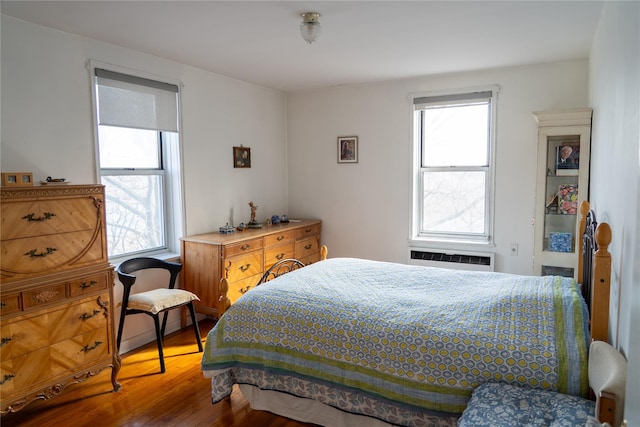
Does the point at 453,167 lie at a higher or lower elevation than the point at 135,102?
lower

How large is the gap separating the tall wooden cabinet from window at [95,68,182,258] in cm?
320

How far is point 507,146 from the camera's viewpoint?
4184 mm

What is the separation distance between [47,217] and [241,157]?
7.58 ft

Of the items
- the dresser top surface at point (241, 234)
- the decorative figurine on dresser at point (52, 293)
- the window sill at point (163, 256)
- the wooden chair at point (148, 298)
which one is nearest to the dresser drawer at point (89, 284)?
the decorative figurine on dresser at point (52, 293)

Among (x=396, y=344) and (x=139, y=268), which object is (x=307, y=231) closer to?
(x=139, y=268)

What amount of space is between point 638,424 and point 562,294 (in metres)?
1.87

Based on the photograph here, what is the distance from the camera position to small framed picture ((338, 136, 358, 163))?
4.94m

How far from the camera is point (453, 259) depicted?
446 centimetres

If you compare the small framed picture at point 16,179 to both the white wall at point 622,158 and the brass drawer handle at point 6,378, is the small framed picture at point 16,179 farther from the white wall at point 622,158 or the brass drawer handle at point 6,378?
the white wall at point 622,158

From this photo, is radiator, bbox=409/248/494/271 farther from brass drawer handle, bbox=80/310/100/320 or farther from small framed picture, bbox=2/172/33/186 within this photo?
small framed picture, bbox=2/172/33/186

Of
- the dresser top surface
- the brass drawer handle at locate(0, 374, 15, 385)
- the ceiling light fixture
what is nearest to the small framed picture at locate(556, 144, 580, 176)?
the ceiling light fixture

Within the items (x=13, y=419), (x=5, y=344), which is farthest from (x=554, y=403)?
(x=13, y=419)

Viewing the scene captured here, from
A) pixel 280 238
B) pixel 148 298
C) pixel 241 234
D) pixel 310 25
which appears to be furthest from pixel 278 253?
pixel 310 25

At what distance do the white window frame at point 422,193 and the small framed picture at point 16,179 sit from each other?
346cm
